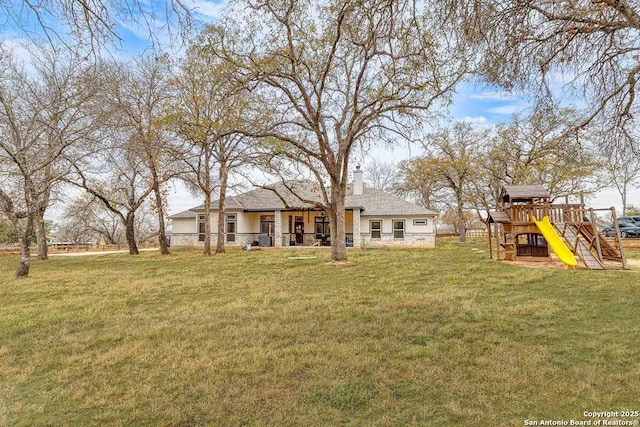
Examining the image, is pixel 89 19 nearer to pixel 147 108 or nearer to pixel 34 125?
pixel 34 125

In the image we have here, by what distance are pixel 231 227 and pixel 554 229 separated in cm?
1855

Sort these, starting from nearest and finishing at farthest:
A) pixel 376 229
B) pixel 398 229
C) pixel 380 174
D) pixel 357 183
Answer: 1. pixel 398 229
2. pixel 376 229
3. pixel 357 183
4. pixel 380 174

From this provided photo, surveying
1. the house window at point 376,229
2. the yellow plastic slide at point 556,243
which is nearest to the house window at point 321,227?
the house window at point 376,229

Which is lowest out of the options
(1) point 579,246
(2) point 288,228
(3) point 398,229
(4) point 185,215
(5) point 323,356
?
(5) point 323,356

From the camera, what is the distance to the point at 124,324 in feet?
18.7

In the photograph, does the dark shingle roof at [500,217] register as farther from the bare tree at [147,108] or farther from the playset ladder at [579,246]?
the bare tree at [147,108]

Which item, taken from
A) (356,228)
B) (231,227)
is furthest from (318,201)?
(231,227)

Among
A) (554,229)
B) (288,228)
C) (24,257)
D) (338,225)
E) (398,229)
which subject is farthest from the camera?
(288,228)

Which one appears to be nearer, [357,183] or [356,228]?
[356,228]

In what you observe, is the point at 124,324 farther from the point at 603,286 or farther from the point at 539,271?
the point at 539,271

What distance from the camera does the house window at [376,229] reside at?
944 inches

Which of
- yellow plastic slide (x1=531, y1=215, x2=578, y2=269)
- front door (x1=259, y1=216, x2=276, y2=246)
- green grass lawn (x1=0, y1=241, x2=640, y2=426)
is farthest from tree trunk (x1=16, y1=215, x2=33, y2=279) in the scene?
yellow plastic slide (x1=531, y1=215, x2=578, y2=269)

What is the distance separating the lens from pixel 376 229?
950 inches

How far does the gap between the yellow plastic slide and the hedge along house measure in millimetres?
Answer: 9265
